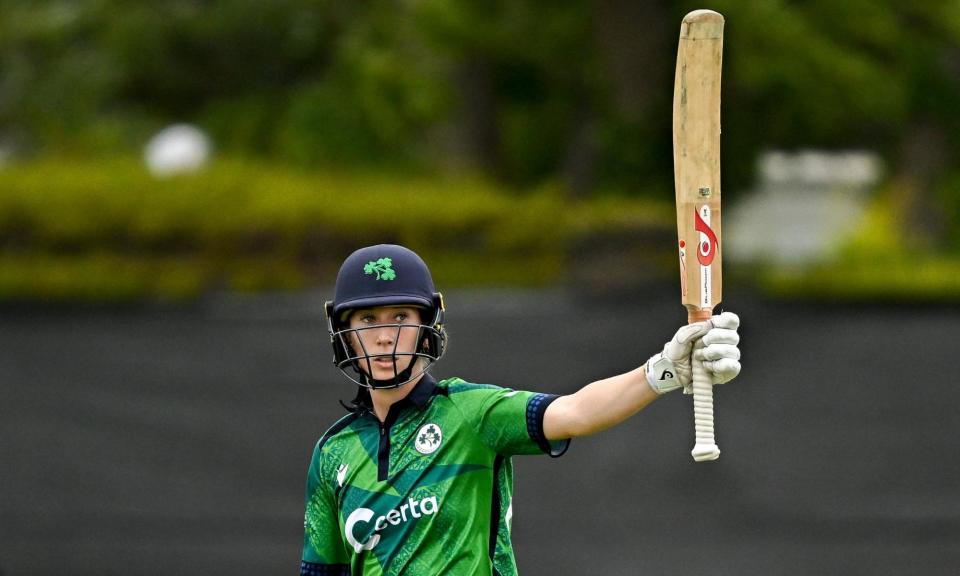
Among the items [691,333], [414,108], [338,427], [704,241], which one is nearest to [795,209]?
[414,108]

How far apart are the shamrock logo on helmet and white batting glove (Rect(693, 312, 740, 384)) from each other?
76 centimetres

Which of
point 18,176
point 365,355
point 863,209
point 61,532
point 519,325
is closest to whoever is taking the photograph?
point 365,355

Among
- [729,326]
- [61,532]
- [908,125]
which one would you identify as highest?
[908,125]

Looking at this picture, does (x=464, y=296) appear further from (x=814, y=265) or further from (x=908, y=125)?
(x=908, y=125)

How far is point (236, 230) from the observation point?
60.3ft

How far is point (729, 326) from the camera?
9.43ft

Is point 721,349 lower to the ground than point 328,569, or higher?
higher

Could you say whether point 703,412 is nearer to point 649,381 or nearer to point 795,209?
point 649,381

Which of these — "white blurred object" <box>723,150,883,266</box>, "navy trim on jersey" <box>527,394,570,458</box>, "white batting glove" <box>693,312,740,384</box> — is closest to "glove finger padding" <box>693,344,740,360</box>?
"white batting glove" <box>693,312,740,384</box>

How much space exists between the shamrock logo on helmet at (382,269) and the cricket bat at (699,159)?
621 mm

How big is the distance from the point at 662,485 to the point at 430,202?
918 centimetres

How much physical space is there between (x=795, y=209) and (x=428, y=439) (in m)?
17.9

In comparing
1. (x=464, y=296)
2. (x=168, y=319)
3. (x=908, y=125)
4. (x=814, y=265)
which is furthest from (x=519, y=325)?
(x=908, y=125)

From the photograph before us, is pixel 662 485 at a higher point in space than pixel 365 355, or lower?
higher
